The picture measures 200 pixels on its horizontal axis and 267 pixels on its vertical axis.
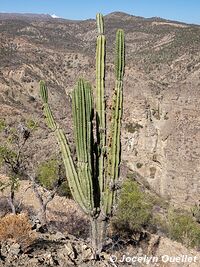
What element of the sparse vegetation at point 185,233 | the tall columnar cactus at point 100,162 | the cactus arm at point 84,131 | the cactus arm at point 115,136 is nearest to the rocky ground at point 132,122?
the tall columnar cactus at point 100,162

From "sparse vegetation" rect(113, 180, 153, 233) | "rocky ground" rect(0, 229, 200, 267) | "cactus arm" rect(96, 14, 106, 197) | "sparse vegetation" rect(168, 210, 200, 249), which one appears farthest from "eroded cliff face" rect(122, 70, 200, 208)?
"cactus arm" rect(96, 14, 106, 197)

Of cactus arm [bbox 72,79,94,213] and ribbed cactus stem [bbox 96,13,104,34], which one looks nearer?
cactus arm [bbox 72,79,94,213]

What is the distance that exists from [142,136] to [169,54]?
134ft

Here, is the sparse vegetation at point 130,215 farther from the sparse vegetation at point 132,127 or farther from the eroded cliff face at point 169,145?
the sparse vegetation at point 132,127

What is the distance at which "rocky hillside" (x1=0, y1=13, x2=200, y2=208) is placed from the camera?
2591 centimetres

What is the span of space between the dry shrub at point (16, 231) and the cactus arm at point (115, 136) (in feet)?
5.18

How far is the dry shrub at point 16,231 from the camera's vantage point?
865cm

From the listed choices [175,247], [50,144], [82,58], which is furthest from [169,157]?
[82,58]

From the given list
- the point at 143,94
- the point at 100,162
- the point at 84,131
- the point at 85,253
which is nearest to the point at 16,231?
the point at 85,253

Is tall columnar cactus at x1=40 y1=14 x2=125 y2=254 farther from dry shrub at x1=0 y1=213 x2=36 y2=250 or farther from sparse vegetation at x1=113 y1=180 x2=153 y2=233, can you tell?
sparse vegetation at x1=113 y1=180 x2=153 y2=233

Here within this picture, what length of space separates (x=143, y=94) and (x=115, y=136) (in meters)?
35.5

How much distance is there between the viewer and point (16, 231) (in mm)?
8672

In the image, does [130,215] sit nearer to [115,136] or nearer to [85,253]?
[85,253]

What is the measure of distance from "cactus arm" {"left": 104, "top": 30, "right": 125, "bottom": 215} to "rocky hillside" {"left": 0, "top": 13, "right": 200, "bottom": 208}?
553 inches
